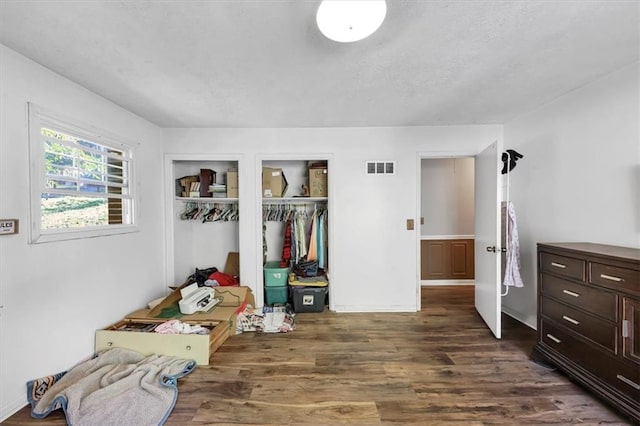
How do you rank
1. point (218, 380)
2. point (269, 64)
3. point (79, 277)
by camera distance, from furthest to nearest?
1. point (79, 277)
2. point (218, 380)
3. point (269, 64)

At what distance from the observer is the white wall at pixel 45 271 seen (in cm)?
166

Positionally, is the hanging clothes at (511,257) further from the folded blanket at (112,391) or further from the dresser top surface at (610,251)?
the folded blanket at (112,391)

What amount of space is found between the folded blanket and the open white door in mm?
2894

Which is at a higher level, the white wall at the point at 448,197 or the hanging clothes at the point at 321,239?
the white wall at the point at 448,197

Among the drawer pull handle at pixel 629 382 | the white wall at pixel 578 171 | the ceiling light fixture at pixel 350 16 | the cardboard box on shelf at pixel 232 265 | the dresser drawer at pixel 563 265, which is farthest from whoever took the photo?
the cardboard box on shelf at pixel 232 265

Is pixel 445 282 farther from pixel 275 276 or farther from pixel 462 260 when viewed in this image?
pixel 275 276

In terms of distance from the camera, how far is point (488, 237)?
2.76m

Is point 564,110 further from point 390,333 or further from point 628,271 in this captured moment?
point 390,333

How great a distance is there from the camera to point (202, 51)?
1.67 meters

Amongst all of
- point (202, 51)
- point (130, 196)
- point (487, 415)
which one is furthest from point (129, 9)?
point (487, 415)

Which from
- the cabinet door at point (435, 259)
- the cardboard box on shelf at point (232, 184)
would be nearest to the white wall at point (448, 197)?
the cabinet door at point (435, 259)

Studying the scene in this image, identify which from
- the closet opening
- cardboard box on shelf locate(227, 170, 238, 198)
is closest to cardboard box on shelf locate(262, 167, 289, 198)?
cardboard box on shelf locate(227, 170, 238, 198)

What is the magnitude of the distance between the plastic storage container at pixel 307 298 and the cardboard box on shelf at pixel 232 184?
144cm

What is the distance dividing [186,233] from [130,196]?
3.45ft
